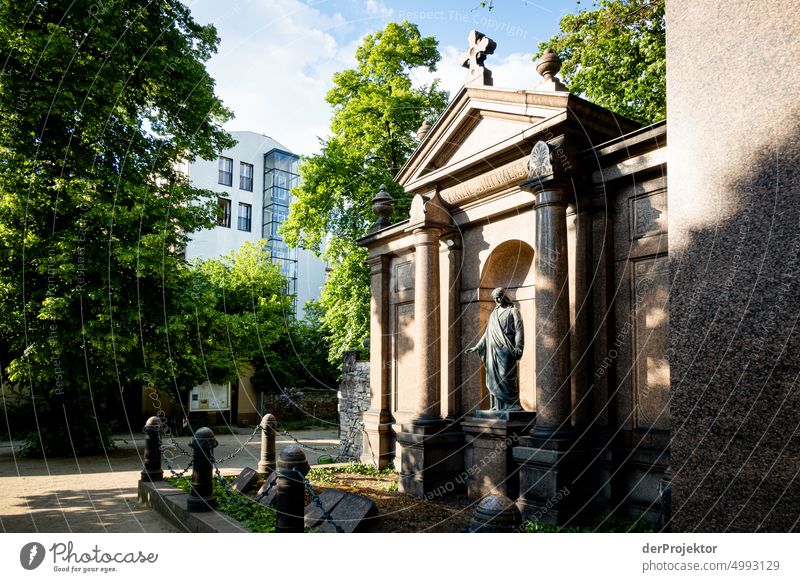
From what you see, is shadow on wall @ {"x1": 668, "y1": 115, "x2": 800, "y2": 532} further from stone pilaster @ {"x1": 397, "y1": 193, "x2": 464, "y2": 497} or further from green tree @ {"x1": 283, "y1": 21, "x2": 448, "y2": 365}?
green tree @ {"x1": 283, "y1": 21, "x2": 448, "y2": 365}

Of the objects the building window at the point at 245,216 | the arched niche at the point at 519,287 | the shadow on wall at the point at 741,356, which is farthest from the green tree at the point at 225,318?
the shadow on wall at the point at 741,356

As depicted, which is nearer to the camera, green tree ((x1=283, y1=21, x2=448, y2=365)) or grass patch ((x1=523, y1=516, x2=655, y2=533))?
grass patch ((x1=523, y1=516, x2=655, y2=533))

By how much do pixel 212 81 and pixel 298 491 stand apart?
526 inches

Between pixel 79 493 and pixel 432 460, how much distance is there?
6.64m

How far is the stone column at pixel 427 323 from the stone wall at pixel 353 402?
3700 millimetres

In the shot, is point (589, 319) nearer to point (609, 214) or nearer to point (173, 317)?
point (609, 214)

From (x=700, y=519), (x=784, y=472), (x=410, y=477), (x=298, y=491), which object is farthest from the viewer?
(x=410, y=477)

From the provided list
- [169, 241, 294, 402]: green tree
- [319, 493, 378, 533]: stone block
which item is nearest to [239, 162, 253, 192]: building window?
[169, 241, 294, 402]: green tree

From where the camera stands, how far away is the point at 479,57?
32.4 feet

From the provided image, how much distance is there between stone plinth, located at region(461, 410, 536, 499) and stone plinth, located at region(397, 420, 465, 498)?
836mm

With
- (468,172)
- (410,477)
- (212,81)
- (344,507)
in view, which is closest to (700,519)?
(344,507)

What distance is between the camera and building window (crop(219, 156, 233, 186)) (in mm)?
24812

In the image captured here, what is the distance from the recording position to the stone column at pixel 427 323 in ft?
32.4

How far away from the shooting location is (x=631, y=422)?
7031mm
